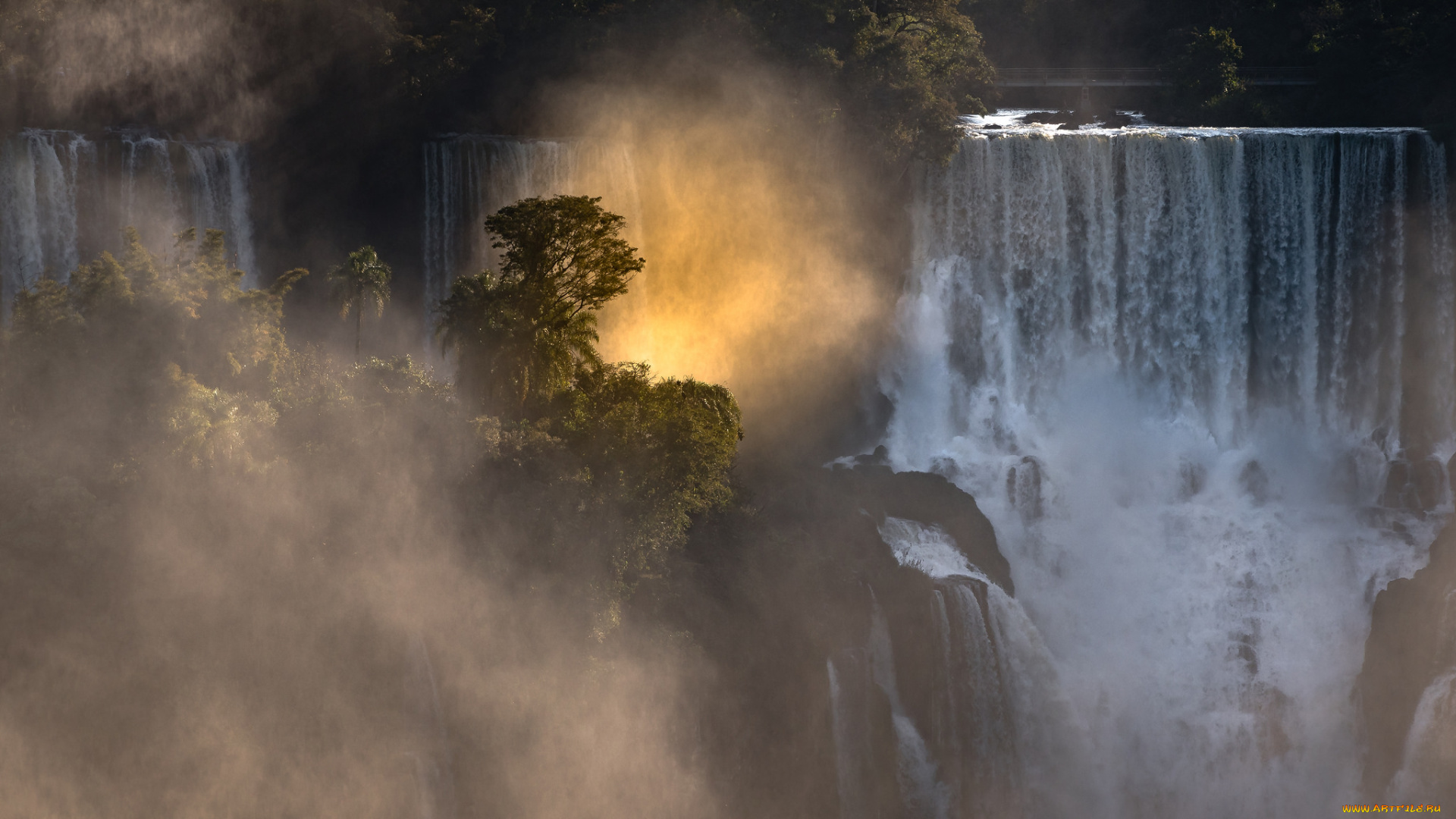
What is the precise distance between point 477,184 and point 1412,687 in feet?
86.2

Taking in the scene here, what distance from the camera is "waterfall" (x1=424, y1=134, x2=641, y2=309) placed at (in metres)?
33.9

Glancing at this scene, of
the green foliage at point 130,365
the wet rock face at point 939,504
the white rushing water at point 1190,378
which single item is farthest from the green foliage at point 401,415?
the white rushing water at point 1190,378

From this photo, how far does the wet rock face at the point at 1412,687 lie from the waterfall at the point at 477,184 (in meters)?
23.0

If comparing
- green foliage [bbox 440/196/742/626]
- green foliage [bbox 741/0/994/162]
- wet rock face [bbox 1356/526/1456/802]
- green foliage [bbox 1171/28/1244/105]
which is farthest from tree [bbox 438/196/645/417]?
green foliage [bbox 1171/28/1244/105]

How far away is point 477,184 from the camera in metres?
34.0

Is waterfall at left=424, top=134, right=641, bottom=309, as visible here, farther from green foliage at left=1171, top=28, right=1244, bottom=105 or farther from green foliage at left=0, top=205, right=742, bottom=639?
green foliage at left=1171, top=28, right=1244, bottom=105

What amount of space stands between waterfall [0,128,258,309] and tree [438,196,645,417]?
389 inches

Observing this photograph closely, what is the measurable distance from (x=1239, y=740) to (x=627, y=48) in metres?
24.7

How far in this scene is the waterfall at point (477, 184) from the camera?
3388 cm

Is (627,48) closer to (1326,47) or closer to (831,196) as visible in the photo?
(831,196)

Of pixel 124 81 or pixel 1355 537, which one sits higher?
pixel 124 81

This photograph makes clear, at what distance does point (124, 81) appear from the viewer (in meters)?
34.0

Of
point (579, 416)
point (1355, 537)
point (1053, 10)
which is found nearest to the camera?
point (579, 416)

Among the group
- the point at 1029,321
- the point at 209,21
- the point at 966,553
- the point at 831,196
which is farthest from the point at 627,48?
the point at 966,553
